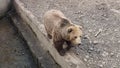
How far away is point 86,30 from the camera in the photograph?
15.2 ft

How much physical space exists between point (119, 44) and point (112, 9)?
1.21m

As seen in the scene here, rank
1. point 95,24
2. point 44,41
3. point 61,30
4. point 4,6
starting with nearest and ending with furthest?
point 61,30 < point 95,24 < point 44,41 < point 4,6

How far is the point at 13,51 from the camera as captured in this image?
17.7 ft

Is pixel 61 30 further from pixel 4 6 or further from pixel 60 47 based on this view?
pixel 4 6

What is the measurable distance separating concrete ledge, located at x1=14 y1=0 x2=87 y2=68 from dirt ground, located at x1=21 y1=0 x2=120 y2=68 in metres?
0.09

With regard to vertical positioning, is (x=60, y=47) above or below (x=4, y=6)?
above

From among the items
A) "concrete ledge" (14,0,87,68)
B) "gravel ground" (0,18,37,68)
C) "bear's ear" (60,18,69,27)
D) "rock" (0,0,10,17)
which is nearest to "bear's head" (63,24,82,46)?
"bear's ear" (60,18,69,27)

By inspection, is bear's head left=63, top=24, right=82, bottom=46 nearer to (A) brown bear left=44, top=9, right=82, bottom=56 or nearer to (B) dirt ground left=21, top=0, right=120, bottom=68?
(A) brown bear left=44, top=9, right=82, bottom=56

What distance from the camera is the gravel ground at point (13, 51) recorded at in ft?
16.5

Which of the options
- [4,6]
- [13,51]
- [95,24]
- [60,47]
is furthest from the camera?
[4,6]

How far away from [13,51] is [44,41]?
2.66 ft

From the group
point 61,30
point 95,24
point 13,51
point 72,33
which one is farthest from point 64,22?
point 13,51

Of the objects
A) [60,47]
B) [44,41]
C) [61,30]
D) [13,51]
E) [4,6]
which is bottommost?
[13,51]

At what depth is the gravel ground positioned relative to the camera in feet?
16.5
